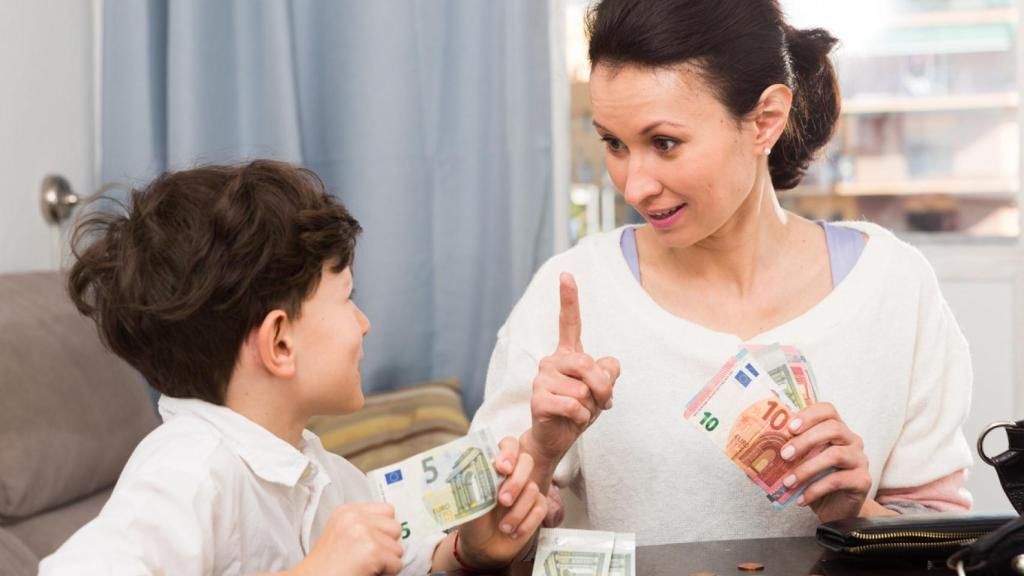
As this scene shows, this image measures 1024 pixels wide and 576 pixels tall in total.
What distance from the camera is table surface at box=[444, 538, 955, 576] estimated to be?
1.20m

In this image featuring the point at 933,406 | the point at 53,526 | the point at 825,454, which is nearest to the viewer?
the point at 825,454

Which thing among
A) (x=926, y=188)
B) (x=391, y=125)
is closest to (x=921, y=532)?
(x=391, y=125)

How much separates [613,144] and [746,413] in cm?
48

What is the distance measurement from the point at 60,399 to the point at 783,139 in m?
1.28

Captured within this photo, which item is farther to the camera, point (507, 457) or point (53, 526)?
point (53, 526)

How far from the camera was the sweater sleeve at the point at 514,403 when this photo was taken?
1.73 metres

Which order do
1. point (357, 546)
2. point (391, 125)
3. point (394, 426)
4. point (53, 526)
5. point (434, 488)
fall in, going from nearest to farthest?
point (357, 546)
point (434, 488)
point (53, 526)
point (394, 426)
point (391, 125)

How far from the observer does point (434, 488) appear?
1.22 meters

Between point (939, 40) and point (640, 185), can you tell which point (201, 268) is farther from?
point (939, 40)

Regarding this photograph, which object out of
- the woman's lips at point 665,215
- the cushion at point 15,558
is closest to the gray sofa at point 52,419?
the cushion at point 15,558

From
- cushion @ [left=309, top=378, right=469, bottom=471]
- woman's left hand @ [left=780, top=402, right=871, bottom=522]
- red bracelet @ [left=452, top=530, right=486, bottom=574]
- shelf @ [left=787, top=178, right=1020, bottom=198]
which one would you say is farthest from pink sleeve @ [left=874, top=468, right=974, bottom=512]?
shelf @ [left=787, top=178, right=1020, bottom=198]

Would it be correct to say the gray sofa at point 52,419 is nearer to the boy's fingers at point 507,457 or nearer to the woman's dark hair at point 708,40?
the boy's fingers at point 507,457

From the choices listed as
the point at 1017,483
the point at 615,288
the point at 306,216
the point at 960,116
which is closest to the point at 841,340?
the point at 615,288

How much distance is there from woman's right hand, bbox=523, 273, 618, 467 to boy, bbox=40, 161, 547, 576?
138 mm
